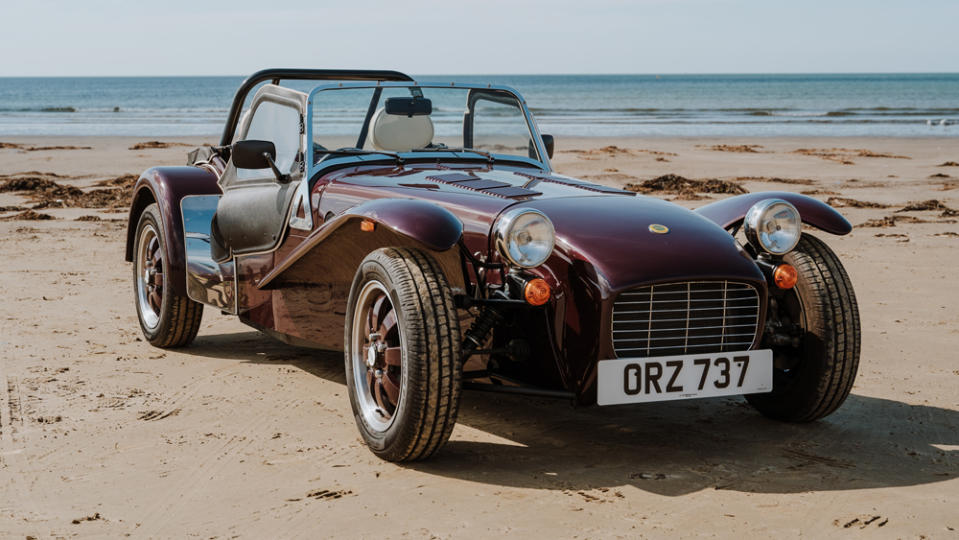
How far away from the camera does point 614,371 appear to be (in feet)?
12.9

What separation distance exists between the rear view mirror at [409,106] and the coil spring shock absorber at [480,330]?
1.94 meters

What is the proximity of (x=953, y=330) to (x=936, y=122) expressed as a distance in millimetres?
33532

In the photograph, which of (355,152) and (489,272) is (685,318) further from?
(355,152)

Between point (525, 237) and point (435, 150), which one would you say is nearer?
point (525, 237)

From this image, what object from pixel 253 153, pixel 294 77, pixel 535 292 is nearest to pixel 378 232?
pixel 535 292

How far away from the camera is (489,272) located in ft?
14.1

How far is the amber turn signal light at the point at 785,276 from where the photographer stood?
4469 millimetres

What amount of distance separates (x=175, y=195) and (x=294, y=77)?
1000 millimetres

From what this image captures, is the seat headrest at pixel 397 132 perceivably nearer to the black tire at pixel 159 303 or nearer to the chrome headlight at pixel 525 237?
the black tire at pixel 159 303

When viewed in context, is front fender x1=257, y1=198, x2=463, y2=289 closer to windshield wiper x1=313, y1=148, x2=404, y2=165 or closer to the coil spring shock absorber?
the coil spring shock absorber

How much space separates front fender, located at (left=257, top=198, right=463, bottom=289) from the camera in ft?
13.1

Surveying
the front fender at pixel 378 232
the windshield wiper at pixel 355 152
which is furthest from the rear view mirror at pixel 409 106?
the front fender at pixel 378 232

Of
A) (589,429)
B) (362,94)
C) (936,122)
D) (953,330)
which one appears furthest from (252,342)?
(936,122)

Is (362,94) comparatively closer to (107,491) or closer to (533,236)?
(533,236)
